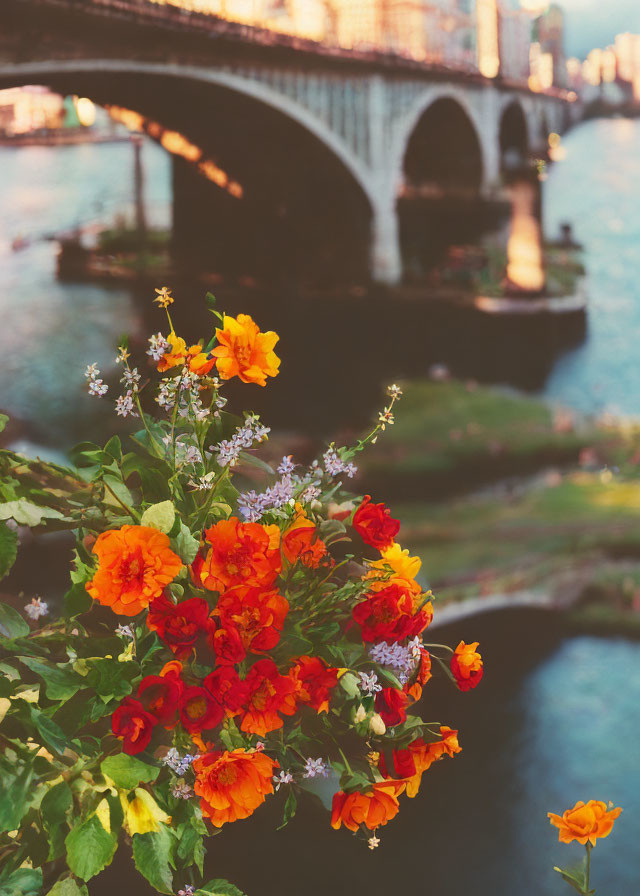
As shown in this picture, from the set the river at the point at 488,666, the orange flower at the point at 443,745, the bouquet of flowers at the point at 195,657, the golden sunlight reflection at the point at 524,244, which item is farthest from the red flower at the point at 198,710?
the golden sunlight reflection at the point at 524,244

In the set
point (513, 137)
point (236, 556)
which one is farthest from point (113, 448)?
point (513, 137)

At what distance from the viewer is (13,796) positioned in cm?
81

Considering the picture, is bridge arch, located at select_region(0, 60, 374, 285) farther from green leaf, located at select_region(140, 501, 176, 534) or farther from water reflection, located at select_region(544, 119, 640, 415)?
green leaf, located at select_region(140, 501, 176, 534)

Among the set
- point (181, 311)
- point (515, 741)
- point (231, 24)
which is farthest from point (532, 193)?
point (515, 741)

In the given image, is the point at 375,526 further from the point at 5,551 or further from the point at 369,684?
the point at 5,551

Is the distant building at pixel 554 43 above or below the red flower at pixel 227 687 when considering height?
Result: above

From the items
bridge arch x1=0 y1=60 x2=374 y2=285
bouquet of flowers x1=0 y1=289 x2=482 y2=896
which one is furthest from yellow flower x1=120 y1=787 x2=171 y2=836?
bridge arch x1=0 y1=60 x2=374 y2=285

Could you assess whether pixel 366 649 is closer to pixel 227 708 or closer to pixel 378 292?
pixel 227 708

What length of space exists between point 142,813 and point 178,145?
175cm

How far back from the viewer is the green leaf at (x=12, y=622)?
915 millimetres

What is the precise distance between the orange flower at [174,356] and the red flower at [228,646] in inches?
10.7

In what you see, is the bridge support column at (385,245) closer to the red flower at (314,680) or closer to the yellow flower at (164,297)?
the yellow flower at (164,297)

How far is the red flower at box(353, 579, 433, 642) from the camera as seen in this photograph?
34.8 inches

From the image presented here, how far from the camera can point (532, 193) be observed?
107 inches
